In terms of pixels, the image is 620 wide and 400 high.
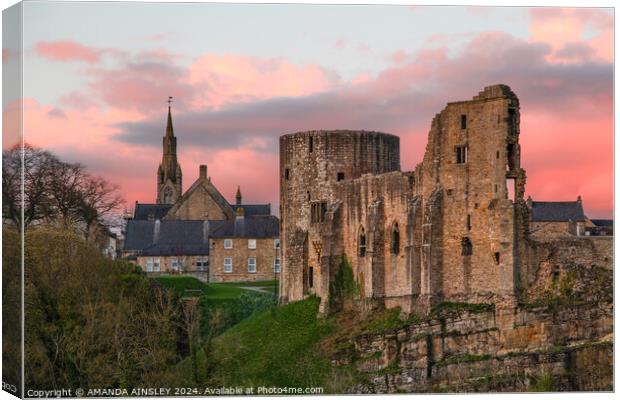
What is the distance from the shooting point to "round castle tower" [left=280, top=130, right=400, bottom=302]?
2301 inches

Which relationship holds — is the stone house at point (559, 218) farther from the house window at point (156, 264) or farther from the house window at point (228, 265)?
the house window at point (156, 264)

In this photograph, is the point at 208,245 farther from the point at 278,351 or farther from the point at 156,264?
the point at 278,351

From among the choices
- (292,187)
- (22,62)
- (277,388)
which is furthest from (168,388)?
(292,187)

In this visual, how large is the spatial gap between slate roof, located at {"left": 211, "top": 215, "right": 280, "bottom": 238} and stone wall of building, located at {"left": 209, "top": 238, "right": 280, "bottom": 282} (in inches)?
21.3

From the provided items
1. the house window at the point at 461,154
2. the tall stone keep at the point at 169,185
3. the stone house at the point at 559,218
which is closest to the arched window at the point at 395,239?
the house window at the point at 461,154

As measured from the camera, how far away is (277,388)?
4175cm

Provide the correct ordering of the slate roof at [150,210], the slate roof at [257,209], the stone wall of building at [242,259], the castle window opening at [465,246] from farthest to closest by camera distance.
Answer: the slate roof at [257,209], the slate roof at [150,210], the stone wall of building at [242,259], the castle window opening at [465,246]

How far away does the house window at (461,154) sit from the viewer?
48.4m

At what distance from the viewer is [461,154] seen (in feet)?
159

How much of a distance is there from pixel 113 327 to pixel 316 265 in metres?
12.8

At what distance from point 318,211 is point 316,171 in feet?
5.71

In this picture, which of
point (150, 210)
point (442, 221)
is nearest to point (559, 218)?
point (442, 221)

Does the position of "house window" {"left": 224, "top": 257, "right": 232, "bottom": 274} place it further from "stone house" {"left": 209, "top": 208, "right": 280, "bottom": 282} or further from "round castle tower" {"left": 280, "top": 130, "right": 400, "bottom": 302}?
"round castle tower" {"left": 280, "top": 130, "right": 400, "bottom": 302}

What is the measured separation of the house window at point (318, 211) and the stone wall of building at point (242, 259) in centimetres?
2158
